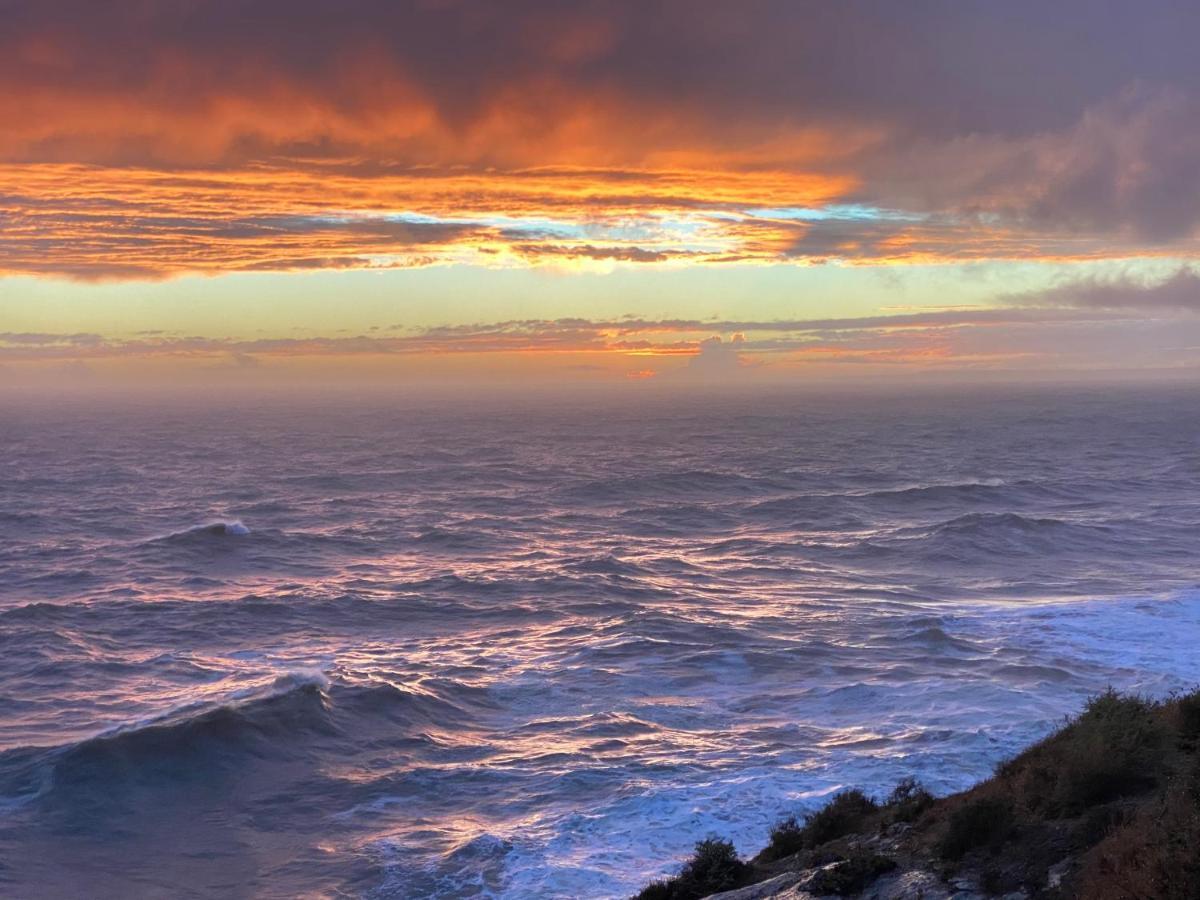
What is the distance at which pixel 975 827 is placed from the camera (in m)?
10.4

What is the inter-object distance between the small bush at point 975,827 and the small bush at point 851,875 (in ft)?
2.21

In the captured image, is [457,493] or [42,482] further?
[42,482]

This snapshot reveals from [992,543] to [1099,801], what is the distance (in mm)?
35630

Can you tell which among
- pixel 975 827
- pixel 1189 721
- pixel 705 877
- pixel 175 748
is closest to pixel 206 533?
pixel 175 748

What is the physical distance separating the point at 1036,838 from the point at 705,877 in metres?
4.08

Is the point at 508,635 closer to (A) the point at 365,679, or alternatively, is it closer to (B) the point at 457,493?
(A) the point at 365,679

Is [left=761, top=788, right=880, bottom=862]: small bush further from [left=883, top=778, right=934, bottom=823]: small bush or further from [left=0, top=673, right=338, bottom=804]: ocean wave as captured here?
[left=0, top=673, right=338, bottom=804]: ocean wave

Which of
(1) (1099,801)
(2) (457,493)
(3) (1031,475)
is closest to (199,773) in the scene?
(1) (1099,801)

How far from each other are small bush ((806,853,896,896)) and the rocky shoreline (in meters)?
0.01

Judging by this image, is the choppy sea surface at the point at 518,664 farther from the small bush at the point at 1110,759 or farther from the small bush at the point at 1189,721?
the small bush at the point at 1110,759

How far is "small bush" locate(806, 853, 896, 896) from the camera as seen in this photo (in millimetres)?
10281

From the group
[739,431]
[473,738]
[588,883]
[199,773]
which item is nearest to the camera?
[588,883]

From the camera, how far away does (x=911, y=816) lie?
12.2m

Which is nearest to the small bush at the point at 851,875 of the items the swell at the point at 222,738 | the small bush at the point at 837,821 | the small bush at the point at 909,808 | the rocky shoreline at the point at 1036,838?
the rocky shoreline at the point at 1036,838
